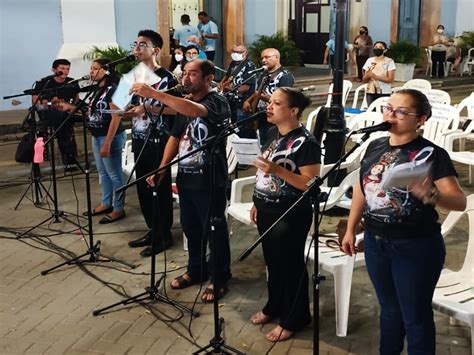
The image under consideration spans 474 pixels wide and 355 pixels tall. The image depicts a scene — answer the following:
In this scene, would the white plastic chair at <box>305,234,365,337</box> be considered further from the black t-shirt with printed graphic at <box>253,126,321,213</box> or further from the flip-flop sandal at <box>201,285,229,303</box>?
the flip-flop sandal at <box>201,285,229,303</box>

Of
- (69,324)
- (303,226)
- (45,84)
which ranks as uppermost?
(45,84)

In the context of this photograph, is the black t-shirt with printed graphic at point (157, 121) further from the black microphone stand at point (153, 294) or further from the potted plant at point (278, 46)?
the potted plant at point (278, 46)

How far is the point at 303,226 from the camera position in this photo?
3.80m

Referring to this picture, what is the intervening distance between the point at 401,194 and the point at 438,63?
1602 cm

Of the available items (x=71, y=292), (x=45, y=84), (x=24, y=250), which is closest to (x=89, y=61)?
(x=45, y=84)

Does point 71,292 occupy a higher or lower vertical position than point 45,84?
lower

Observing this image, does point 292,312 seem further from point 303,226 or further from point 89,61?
point 89,61

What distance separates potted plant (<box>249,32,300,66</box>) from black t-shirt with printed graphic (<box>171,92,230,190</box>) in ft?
36.9

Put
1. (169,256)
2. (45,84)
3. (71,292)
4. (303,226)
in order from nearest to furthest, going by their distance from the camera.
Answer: (303,226) → (71,292) → (169,256) → (45,84)

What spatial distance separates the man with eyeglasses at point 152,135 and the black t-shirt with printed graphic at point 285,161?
120 centimetres

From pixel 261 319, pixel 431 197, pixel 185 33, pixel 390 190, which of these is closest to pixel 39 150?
pixel 261 319

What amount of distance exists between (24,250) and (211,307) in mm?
2134

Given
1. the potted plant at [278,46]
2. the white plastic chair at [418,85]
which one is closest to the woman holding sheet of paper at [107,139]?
the white plastic chair at [418,85]

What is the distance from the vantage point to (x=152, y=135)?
5.20m
